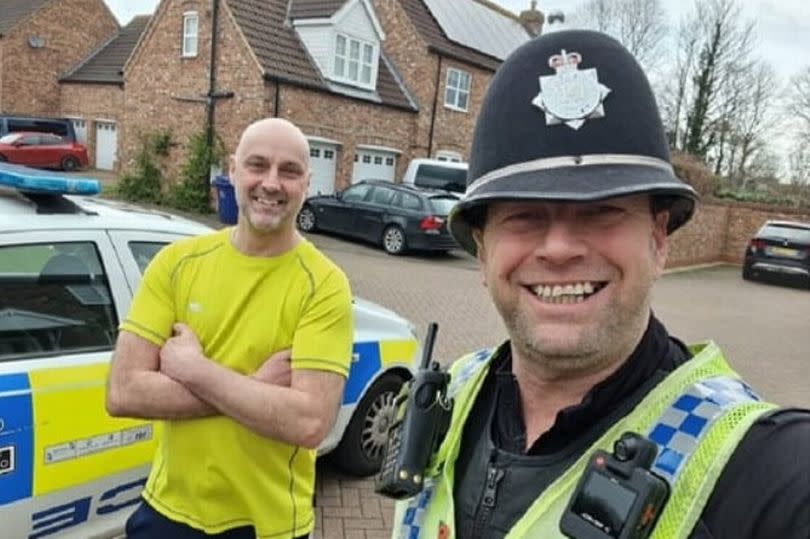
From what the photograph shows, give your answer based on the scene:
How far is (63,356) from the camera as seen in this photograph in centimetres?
264

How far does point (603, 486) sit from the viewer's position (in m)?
0.92

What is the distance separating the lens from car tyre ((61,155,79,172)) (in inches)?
988

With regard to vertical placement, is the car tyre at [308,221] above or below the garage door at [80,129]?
below

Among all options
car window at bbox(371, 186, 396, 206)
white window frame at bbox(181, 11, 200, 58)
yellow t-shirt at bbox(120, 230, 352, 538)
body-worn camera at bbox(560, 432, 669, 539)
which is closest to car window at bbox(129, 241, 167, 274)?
yellow t-shirt at bbox(120, 230, 352, 538)

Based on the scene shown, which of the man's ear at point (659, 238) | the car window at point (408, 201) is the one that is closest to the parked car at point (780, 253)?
the car window at point (408, 201)

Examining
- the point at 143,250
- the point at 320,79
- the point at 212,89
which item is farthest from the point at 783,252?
the point at 143,250

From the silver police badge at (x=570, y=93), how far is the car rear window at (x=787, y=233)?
19224mm

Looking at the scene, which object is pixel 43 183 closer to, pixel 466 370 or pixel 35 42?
pixel 466 370

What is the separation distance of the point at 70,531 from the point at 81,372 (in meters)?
0.62

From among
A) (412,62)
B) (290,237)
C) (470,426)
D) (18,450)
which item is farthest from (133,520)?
(412,62)

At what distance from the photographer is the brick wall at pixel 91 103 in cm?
2742

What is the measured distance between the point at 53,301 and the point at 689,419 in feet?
8.48

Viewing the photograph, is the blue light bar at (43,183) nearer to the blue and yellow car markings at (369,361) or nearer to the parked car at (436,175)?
the blue and yellow car markings at (369,361)

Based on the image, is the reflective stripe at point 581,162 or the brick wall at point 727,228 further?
the brick wall at point 727,228
